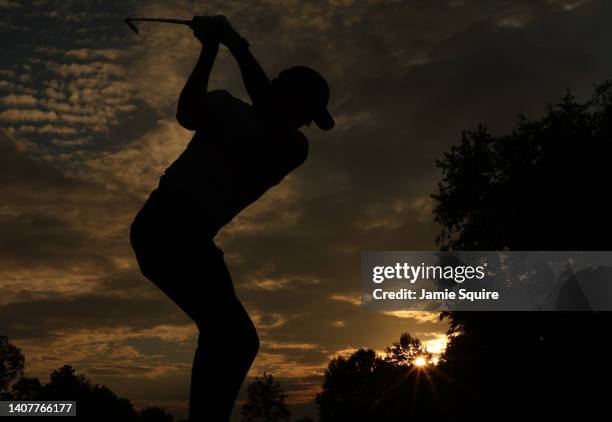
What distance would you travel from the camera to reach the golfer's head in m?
3.87

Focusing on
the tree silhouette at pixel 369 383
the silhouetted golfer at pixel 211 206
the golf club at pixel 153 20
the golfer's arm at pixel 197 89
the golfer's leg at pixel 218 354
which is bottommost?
the golfer's leg at pixel 218 354

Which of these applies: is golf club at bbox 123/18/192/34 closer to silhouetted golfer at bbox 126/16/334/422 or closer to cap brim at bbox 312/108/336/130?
silhouetted golfer at bbox 126/16/334/422

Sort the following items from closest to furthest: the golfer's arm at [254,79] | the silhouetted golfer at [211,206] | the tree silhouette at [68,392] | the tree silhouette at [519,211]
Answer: the silhouetted golfer at [211,206]
the golfer's arm at [254,79]
the tree silhouette at [519,211]
the tree silhouette at [68,392]

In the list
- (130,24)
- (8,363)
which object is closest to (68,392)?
(8,363)

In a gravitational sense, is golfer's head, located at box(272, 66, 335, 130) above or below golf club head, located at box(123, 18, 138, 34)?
below

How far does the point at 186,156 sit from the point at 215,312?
2.92ft

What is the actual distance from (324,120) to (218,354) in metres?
1.60

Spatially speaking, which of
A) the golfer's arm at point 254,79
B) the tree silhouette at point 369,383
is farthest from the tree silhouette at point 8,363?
the golfer's arm at point 254,79

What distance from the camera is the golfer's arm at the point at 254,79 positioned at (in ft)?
11.8

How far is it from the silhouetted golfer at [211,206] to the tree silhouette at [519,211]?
114 ft

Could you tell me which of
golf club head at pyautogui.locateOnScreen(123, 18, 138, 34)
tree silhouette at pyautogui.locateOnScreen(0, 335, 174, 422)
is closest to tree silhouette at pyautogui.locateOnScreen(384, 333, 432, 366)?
tree silhouette at pyautogui.locateOnScreen(0, 335, 174, 422)

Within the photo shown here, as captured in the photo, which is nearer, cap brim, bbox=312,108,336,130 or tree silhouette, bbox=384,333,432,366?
cap brim, bbox=312,108,336,130

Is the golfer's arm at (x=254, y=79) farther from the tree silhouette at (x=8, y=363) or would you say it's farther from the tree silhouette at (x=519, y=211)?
the tree silhouette at (x=8, y=363)

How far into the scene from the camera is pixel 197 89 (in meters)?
3.62
